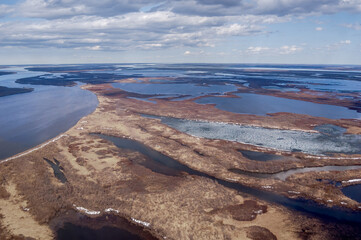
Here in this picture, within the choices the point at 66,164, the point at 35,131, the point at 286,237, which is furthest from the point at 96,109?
the point at 286,237

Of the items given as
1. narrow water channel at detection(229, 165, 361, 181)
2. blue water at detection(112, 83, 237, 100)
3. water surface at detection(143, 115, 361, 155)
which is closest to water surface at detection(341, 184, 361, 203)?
narrow water channel at detection(229, 165, 361, 181)

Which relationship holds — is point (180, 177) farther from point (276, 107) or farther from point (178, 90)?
point (178, 90)

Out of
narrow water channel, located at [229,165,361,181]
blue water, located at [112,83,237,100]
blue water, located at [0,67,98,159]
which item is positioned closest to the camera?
narrow water channel, located at [229,165,361,181]

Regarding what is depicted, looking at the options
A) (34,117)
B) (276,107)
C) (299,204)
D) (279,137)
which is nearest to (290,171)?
(299,204)

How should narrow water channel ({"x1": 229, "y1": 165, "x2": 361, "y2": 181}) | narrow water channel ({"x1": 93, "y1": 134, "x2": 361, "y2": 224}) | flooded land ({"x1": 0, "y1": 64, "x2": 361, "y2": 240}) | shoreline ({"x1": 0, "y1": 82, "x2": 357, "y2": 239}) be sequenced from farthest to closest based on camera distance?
narrow water channel ({"x1": 229, "y1": 165, "x2": 361, "y2": 181})
narrow water channel ({"x1": 93, "y1": 134, "x2": 361, "y2": 224})
shoreline ({"x1": 0, "y1": 82, "x2": 357, "y2": 239})
flooded land ({"x1": 0, "y1": 64, "x2": 361, "y2": 240})

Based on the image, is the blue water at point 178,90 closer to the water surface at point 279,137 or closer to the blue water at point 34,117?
the blue water at point 34,117

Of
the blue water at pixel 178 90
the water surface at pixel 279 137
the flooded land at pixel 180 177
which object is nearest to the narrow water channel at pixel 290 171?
the flooded land at pixel 180 177

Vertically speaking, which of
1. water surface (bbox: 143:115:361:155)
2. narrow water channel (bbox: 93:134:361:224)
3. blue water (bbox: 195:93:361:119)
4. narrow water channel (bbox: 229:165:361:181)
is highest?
blue water (bbox: 195:93:361:119)

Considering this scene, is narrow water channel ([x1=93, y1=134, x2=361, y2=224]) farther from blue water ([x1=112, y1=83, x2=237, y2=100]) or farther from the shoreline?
blue water ([x1=112, y1=83, x2=237, y2=100])

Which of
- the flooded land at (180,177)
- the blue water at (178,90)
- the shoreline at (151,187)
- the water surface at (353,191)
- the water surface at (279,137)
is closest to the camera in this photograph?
the flooded land at (180,177)
